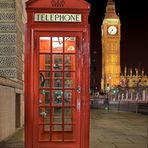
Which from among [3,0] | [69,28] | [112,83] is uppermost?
[3,0]

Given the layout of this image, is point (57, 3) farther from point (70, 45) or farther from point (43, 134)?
point (43, 134)

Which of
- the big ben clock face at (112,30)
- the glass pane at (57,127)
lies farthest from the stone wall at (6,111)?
the big ben clock face at (112,30)

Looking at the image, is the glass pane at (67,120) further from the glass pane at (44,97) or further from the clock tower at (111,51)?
the clock tower at (111,51)

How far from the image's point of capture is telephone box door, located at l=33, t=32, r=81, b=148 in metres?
6.80

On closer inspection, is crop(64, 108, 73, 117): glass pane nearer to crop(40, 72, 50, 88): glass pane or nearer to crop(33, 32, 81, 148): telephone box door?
crop(33, 32, 81, 148): telephone box door

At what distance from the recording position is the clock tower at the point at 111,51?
12650cm

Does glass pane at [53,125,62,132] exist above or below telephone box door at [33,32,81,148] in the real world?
below

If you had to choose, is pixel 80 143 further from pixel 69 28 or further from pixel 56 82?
pixel 69 28

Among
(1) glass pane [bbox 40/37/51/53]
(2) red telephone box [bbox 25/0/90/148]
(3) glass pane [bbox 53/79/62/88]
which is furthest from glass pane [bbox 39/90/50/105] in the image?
(1) glass pane [bbox 40/37/51/53]

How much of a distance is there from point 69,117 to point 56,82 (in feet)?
1.74

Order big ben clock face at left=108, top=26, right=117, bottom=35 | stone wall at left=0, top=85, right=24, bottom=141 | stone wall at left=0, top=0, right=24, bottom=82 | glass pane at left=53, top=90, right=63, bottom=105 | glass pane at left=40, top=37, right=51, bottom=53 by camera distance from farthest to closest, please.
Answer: big ben clock face at left=108, top=26, right=117, bottom=35
stone wall at left=0, top=0, right=24, bottom=82
stone wall at left=0, top=85, right=24, bottom=141
glass pane at left=53, top=90, right=63, bottom=105
glass pane at left=40, top=37, right=51, bottom=53

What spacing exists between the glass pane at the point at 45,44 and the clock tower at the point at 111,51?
11495 centimetres

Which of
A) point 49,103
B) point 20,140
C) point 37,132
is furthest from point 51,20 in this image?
point 20,140

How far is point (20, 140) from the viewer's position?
9711 millimetres
